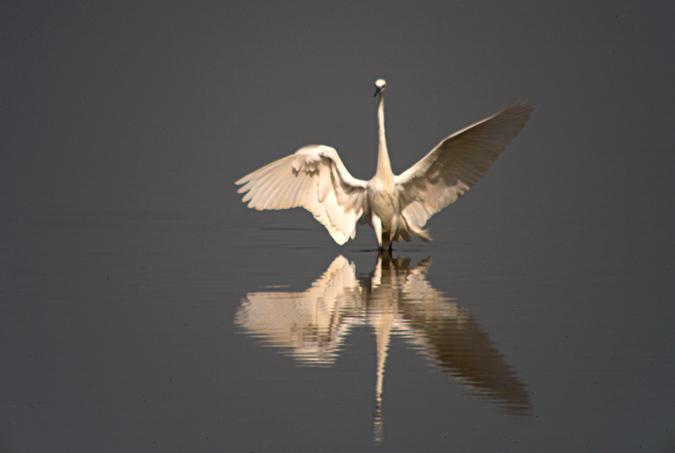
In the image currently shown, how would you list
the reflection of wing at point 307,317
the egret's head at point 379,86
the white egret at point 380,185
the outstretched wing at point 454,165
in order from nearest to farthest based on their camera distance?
the reflection of wing at point 307,317, the outstretched wing at point 454,165, the white egret at point 380,185, the egret's head at point 379,86

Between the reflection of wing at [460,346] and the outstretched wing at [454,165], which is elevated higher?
the outstretched wing at [454,165]

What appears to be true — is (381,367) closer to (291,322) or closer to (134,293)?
(291,322)

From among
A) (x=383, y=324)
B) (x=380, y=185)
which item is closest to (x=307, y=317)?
(x=383, y=324)

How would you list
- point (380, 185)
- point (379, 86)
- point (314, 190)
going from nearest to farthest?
1. point (380, 185)
2. point (379, 86)
3. point (314, 190)

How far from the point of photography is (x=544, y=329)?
24.6 ft

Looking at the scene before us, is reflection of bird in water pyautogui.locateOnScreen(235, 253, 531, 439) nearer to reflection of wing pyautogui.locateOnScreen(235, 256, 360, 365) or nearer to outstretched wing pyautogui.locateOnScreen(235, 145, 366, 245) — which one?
reflection of wing pyautogui.locateOnScreen(235, 256, 360, 365)

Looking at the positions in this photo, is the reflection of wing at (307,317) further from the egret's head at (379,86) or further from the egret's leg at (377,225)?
the egret's head at (379,86)

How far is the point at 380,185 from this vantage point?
11719 millimetres

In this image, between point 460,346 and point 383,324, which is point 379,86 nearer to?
point 383,324

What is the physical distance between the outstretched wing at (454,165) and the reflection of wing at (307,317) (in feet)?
7.99

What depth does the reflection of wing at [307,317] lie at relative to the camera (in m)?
6.96

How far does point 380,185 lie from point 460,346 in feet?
16.6

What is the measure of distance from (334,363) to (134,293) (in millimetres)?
3418

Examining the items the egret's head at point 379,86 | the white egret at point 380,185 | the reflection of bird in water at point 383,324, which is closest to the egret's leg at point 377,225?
the white egret at point 380,185
